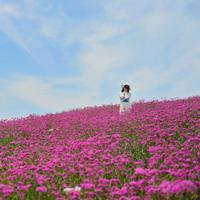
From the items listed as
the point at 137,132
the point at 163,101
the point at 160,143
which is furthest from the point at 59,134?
the point at 163,101

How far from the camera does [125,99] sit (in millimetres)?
19156

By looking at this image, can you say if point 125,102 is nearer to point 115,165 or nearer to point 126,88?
point 126,88

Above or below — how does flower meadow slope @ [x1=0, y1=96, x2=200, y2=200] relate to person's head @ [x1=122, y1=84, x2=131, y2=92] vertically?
below

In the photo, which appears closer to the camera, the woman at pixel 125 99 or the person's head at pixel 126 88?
Result: the woman at pixel 125 99

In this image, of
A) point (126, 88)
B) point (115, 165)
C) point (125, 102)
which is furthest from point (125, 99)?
point (115, 165)

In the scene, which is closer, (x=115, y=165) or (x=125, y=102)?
(x=115, y=165)

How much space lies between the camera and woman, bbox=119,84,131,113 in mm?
19109

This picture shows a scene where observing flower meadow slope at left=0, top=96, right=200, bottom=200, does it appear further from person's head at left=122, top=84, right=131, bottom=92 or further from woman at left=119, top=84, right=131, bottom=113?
person's head at left=122, top=84, right=131, bottom=92

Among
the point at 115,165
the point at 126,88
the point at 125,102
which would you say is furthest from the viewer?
the point at 126,88

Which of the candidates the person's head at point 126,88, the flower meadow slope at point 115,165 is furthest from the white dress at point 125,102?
the flower meadow slope at point 115,165

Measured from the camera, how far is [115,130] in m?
13.2

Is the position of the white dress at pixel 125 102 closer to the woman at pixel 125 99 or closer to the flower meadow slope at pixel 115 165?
the woman at pixel 125 99

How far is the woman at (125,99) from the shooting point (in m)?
19.1

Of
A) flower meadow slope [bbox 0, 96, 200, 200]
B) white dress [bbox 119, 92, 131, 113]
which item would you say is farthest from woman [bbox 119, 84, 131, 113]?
flower meadow slope [bbox 0, 96, 200, 200]
